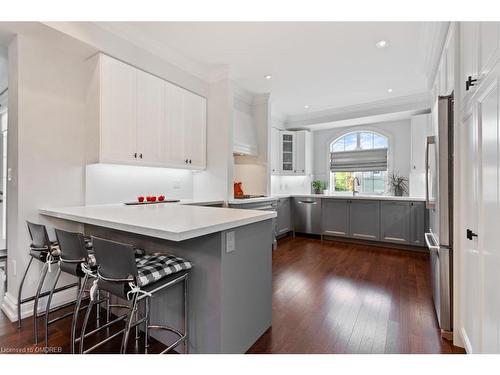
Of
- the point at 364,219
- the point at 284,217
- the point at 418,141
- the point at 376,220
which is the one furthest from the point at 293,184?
the point at 418,141

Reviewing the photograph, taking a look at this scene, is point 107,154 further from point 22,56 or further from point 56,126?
point 22,56

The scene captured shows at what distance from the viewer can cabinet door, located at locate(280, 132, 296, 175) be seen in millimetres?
5672

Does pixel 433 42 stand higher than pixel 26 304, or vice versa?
pixel 433 42

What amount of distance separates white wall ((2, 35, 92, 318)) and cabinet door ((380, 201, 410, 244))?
4536 mm

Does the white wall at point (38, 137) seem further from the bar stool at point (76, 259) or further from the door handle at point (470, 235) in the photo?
the door handle at point (470, 235)

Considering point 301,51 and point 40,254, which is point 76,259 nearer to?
point 40,254

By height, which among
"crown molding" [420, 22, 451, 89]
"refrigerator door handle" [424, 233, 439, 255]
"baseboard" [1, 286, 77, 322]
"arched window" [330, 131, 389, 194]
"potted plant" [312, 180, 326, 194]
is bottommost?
"baseboard" [1, 286, 77, 322]

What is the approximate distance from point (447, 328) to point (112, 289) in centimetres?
230

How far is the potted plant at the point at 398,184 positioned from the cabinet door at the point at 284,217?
2103 mm

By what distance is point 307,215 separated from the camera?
17.3 ft

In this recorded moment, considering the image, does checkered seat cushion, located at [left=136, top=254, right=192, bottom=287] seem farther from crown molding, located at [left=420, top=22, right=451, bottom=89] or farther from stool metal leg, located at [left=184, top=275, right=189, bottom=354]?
crown molding, located at [left=420, top=22, right=451, bottom=89]

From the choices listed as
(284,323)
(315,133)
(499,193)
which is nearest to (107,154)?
(284,323)

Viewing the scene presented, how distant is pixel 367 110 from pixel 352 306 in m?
3.92

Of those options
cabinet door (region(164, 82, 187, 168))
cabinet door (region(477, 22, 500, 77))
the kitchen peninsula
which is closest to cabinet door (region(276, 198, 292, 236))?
cabinet door (region(164, 82, 187, 168))
